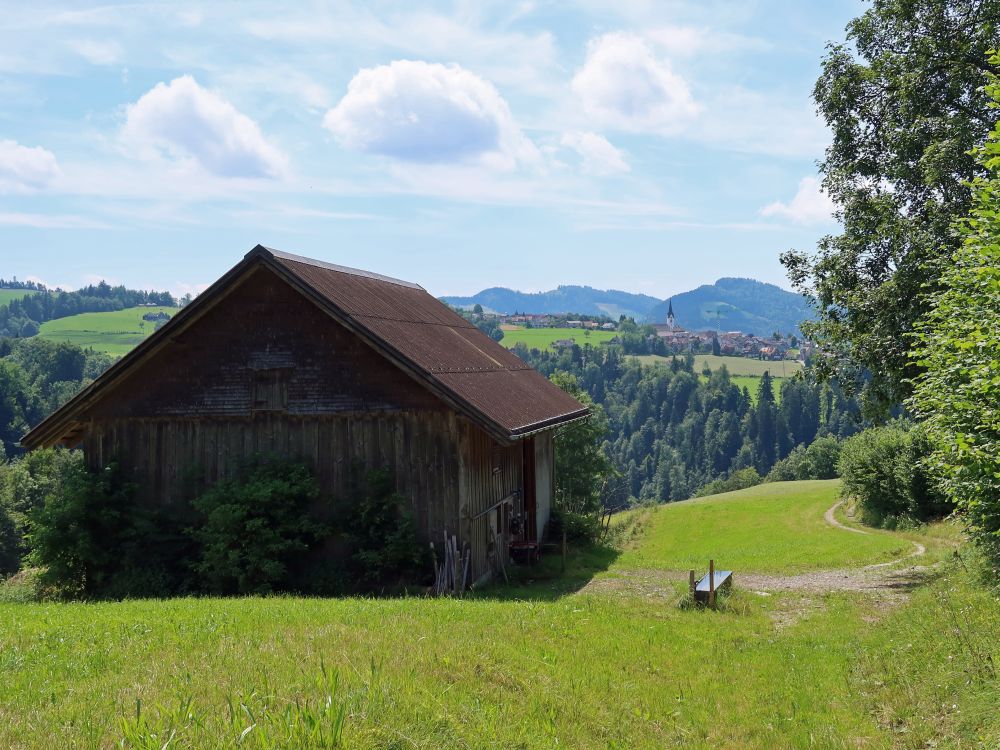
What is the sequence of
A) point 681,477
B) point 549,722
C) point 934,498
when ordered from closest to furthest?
point 549,722 < point 934,498 < point 681,477

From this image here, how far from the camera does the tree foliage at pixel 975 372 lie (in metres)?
13.1

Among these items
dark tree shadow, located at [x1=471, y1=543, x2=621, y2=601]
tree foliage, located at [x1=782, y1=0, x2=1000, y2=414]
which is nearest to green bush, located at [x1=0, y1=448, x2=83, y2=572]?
dark tree shadow, located at [x1=471, y1=543, x2=621, y2=601]

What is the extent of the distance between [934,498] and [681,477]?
158382 mm

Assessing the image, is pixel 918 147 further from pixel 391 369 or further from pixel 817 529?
pixel 817 529

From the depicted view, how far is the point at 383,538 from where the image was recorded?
20922 millimetres

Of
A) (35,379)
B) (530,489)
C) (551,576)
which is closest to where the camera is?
(551,576)

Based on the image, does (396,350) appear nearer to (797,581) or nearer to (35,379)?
(797,581)

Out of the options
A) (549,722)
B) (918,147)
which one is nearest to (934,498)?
(918,147)

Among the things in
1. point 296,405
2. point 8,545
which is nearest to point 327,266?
point 296,405

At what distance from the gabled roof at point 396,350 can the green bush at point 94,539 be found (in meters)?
1.98

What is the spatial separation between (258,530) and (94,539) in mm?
4644

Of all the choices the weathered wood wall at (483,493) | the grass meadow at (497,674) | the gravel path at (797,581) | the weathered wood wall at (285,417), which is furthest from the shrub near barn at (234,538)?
the gravel path at (797,581)

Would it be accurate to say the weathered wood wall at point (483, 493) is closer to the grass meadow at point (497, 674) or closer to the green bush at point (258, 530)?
the grass meadow at point (497, 674)

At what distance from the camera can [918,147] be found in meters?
23.1
